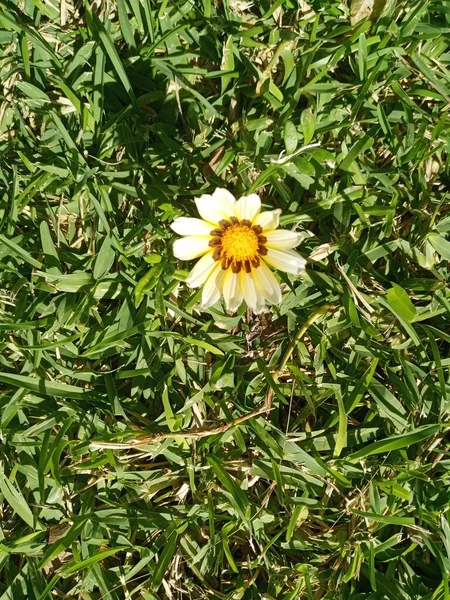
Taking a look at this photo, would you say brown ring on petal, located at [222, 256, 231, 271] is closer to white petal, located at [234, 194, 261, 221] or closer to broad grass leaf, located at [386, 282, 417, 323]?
white petal, located at [234, 194, 261, 221]

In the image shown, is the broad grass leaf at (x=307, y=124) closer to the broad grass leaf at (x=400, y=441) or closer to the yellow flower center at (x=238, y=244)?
the yellow flower center at (x=238, y=244)

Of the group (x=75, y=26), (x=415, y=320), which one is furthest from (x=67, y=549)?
(x=75, y=26)

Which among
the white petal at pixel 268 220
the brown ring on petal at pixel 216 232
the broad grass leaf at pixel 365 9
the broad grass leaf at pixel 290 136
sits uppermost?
the broad grass leaf at pixel 365 9

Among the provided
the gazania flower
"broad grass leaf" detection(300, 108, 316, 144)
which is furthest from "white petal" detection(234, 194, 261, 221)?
"broad grass leaf" detection(300, 108, 316, 144)

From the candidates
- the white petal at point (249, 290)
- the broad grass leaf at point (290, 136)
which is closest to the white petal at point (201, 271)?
the white petal at point (249, 290)

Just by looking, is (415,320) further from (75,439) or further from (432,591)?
(75,439)
